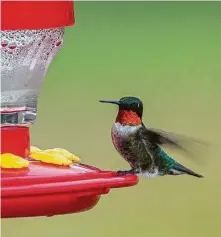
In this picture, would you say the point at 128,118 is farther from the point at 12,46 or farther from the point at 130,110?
the point at 12,46

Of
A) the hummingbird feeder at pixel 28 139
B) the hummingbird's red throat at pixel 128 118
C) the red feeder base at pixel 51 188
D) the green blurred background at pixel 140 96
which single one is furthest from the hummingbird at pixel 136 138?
the green blurred background at pixel 140 96

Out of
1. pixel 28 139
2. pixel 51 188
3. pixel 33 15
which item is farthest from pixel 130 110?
pixel 51 188

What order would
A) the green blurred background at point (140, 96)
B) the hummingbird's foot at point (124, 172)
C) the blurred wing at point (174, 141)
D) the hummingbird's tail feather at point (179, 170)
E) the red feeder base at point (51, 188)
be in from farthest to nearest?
Answer: 1. the green blurred background at point (140, 96)
2. the hummingbird's tail feather at point (179, 170)
3. the blurred wing at point (174, 141)
4. the hummingbird's foot at point (124, 172)
5. the red feeder base at point (51, 188)

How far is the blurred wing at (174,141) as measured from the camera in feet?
12.1

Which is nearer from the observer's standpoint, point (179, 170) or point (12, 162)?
→ point (12, 162)

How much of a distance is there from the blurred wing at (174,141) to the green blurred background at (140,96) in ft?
7.91

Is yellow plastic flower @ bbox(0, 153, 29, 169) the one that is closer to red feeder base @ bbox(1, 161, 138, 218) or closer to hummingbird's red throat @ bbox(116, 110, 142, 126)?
red feeder base @ bbox(1, 161, 138, 218)

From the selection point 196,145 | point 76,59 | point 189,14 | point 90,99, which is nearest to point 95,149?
→ point 90,99

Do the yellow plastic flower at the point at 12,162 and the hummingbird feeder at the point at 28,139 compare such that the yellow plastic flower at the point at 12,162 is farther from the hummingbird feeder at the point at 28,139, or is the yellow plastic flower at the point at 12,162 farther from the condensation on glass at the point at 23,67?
the condensation on glass at the point at 23,67

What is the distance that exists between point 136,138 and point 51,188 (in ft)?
2.39

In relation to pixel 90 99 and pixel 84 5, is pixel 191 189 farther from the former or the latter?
pixel 84 5

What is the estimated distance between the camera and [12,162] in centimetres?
330

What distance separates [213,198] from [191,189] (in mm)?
361

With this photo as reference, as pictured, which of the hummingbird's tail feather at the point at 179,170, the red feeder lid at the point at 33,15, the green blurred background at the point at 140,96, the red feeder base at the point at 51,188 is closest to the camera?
the red feeder base at the point at 51,188
